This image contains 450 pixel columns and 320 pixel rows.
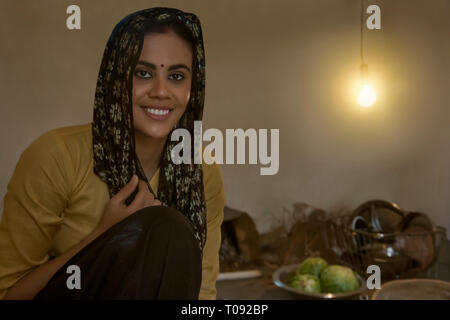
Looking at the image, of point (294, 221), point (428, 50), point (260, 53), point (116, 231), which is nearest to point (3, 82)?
point (116, 231)

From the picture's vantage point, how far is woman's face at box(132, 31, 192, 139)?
73cm

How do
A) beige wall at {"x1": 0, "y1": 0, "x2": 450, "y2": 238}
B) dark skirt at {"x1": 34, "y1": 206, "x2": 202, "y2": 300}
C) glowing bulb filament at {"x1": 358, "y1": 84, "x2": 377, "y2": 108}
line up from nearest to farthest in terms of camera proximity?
dark skirt at {"x1": 34, "y1": 206, "x2": 202, "y2": 300} < beige wall at {"x1": 0, "y1": 0, "x2": 450, "y2": 238} < glowing bulb filament at {"x1": 358, "y1": 84, "x2": 377, "y2": 108}

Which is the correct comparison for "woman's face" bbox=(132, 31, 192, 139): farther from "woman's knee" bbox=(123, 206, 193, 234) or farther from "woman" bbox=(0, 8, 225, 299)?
"woman's knee" bbox=(123, 206, 193, 234)

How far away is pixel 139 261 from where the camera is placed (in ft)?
2.26

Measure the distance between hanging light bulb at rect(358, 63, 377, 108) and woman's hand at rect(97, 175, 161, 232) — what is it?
0.68 meters

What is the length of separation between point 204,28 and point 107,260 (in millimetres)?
486

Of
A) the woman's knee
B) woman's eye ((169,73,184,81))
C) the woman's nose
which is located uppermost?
woman's eye ((169,73,184,81))

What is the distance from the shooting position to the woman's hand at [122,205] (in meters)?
0.74

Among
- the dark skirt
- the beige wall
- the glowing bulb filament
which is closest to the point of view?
the dark skirt

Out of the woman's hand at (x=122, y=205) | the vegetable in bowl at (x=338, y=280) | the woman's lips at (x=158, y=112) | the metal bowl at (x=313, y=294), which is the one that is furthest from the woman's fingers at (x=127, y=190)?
the vegetable in bowl at (x=338, y=280)

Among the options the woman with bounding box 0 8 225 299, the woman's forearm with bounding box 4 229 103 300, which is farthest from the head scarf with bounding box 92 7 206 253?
the woman's forearm with bounding box 4 229 103 300

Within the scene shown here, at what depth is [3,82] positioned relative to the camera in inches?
33.8

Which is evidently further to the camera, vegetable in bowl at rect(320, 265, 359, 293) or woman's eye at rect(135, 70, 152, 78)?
vegetable in bowl at rect(320, 265, 359, 293)

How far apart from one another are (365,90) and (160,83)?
0.65 m
